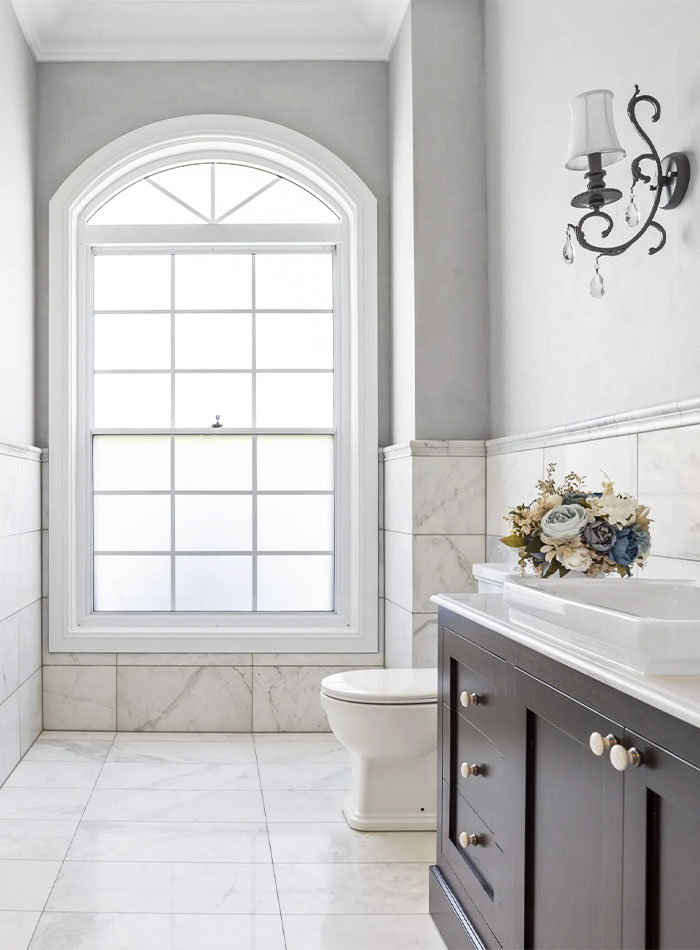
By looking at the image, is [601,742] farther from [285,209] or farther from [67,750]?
[285,209]

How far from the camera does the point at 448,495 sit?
12.2ft

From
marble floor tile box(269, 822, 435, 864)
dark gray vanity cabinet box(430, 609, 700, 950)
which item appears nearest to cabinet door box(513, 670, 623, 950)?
dark gray vanity cabinet box(430, 609, 700, 950)

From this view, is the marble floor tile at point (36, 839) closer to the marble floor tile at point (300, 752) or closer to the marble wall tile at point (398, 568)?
the marble floor tile at point (300, 752)

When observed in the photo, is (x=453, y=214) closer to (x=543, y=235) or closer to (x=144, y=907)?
(x=543, y=235)

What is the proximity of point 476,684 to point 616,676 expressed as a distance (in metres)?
0.81

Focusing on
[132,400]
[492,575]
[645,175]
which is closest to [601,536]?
[645,175]

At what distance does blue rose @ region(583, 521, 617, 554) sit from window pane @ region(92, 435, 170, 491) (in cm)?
287

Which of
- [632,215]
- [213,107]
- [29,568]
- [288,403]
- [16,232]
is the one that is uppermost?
[213,107]

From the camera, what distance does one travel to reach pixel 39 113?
4.26 meters

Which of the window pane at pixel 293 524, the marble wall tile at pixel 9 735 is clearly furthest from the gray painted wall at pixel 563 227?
the marble wall tile at pixel 9 735

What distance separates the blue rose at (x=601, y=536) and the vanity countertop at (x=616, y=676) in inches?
9.3

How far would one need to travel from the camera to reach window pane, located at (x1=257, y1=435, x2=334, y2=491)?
443 centimetres

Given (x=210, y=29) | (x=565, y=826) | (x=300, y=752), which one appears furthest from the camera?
Answer: (x=210, y=29)

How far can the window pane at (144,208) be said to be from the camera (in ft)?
14.4
